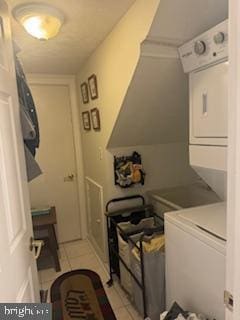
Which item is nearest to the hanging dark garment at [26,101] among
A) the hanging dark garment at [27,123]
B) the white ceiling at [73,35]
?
the hanging dark garment at [27,123]

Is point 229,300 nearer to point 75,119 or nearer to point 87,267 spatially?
point 87,267

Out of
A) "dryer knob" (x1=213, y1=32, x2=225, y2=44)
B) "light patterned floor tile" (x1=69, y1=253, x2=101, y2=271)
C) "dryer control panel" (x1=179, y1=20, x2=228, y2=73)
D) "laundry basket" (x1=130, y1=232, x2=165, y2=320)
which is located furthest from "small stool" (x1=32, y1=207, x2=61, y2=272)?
"dryer knob" (x1=213, y1=32, x2=225, y2=44)

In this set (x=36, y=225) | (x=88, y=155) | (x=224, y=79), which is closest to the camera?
(x=224, y=79)

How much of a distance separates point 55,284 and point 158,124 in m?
1.89

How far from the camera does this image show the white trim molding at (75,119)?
2.96 metres

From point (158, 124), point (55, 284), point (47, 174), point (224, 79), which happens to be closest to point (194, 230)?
point (224, 79)

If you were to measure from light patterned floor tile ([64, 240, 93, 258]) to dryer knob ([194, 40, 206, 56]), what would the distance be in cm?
256

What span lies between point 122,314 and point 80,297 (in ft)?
1.44

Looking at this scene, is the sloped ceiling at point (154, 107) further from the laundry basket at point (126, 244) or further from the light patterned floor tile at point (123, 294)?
the light patterned floor tile at point (123, 294)

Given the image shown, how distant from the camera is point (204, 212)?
1462 millimetres

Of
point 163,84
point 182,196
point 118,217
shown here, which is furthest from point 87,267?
point 163,84

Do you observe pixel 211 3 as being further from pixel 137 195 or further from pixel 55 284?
pixel 55 284

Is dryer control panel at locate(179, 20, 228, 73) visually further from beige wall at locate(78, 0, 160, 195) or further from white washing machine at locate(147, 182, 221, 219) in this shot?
white washing machine at locate(147, 182, 221, 219)

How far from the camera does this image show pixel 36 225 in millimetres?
2652
